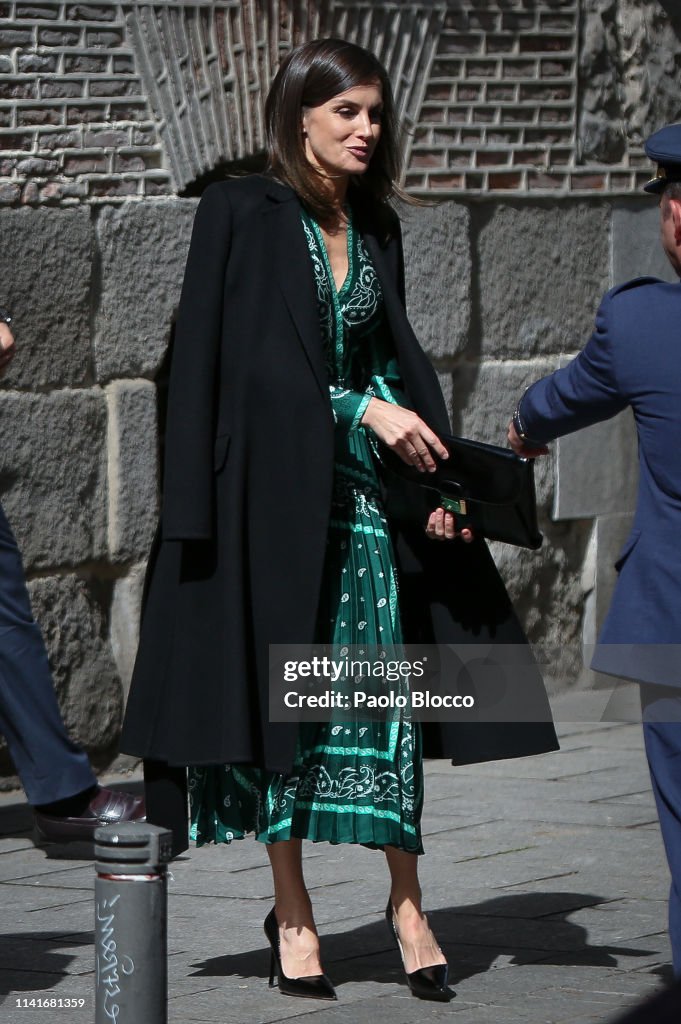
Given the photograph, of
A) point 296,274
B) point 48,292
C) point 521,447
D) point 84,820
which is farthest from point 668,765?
point 48,292

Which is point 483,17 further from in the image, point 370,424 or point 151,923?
point 151,923

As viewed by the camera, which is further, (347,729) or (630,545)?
(347,729)

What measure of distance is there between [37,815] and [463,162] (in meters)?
3.36

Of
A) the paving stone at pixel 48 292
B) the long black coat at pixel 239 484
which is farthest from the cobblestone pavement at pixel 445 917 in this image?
the paving stone at pixel 48 292

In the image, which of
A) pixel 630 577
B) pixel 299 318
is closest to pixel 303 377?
pixel 299 318

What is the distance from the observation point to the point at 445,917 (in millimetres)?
4648

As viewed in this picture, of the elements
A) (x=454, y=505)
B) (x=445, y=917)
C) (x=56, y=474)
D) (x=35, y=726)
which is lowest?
(x=445, y=917)

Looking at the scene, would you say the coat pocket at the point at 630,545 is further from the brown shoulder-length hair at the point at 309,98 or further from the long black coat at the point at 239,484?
the brown shoulder-length hair at the point at 309,98

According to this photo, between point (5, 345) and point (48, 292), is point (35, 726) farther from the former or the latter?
point (48, 292)

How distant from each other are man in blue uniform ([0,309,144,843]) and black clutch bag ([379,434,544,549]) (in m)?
1.53

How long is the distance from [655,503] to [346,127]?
1110 mm

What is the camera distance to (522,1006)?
3.84 m

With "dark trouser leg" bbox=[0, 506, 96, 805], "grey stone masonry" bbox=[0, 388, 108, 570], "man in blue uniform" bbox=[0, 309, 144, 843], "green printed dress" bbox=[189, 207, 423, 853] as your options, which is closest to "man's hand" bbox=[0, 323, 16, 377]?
"man in blue uniform" bbox=[0, 309, 144, 843]

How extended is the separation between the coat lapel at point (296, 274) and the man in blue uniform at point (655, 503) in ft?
2.19
